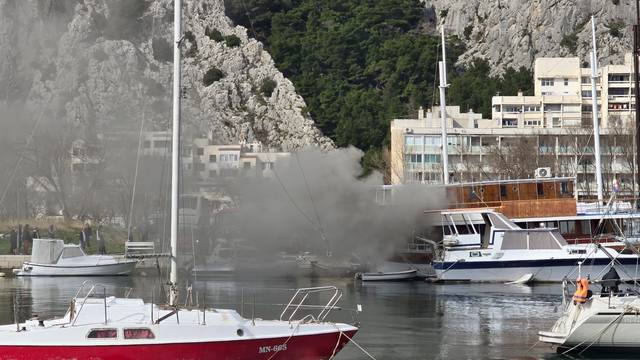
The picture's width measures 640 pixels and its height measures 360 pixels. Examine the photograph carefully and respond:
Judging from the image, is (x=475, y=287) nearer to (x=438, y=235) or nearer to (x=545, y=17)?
(x=438, y=235)

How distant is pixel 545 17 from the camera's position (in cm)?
15888

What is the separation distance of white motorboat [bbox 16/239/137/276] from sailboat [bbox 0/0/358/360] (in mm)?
43398

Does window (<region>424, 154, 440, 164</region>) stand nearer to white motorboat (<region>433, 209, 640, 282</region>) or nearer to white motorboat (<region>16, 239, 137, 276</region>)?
white motorboat (<region>433, 209, 640, 282</region>)

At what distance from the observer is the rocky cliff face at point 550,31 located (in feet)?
496

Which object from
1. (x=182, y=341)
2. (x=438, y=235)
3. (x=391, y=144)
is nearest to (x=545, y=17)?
(x=391, y=144)

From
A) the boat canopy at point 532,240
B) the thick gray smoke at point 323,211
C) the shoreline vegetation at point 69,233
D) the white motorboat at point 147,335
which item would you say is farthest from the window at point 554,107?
the white motorboat at point 147,335

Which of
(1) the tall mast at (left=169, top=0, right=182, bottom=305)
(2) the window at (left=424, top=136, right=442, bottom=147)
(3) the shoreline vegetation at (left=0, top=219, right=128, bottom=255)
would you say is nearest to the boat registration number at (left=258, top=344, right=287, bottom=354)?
(1) the tall mast at (left=169, top=0, right=182, bottom=305)

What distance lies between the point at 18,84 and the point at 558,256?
42480 millimetres

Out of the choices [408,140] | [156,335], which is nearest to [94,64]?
[408,140]

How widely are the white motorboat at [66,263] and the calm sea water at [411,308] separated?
1882mm

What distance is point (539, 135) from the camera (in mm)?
119438

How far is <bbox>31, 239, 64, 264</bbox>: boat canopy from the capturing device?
75625 millimetres

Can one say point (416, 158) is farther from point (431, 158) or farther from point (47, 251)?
point (47, 251)

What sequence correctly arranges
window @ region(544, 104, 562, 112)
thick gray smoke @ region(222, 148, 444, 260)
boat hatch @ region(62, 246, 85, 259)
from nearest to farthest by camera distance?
thick gray smoke @ region(222, 148, 444, 260)
boat hatch @ region(62, 246, 85, 259)
window @ region(544, 104, 562, 112)
